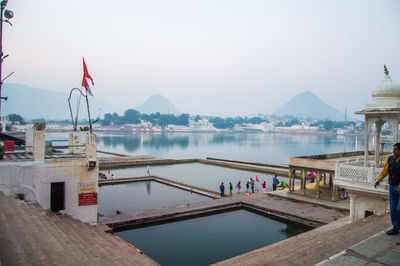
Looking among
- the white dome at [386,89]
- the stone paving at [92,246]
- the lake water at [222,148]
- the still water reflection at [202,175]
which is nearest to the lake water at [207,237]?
the stone paving at [92,246]

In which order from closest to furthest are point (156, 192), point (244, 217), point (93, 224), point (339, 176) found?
point (339, 176) → point (93, 224) → point (244, 217) → point (156, 192)

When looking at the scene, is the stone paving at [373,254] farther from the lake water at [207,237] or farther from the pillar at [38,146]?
the pillar at [38,146]

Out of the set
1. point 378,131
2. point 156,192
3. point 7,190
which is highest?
point 378,131

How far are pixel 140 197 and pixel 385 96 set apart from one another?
693 inches

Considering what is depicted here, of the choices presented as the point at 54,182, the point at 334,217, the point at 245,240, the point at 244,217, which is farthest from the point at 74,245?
the point at 334,217

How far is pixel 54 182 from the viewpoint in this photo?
10.9 m

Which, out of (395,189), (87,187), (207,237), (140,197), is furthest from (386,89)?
(140,197)

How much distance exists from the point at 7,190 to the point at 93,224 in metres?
3.33

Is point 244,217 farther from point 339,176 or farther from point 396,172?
point 396,172

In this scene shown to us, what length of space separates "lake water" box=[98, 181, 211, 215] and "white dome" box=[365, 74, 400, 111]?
549 inches

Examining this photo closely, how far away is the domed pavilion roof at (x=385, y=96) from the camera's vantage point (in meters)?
10.3

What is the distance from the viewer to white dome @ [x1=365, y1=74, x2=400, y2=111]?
1032 cm

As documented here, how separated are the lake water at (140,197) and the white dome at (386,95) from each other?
13956 mm

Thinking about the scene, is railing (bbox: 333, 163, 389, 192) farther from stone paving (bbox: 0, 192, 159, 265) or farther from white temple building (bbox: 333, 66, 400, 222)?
stone paving (bbox: 0, 192, 159, 265)
